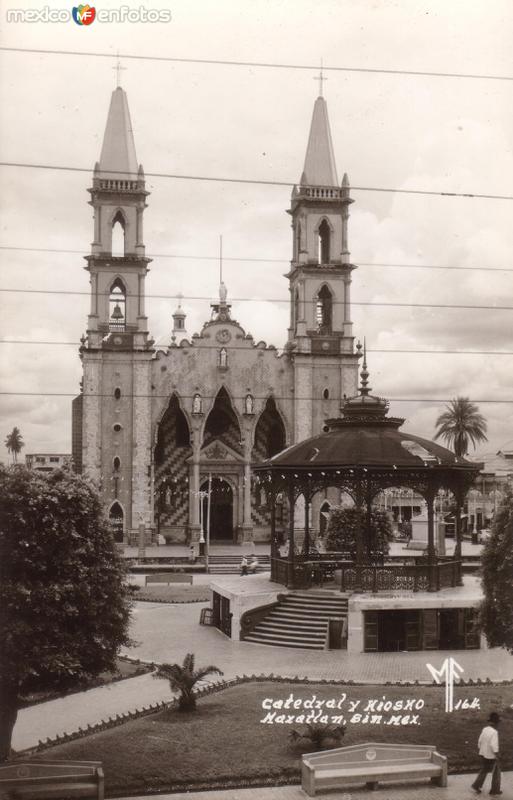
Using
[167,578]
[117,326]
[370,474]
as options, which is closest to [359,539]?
[370,474]

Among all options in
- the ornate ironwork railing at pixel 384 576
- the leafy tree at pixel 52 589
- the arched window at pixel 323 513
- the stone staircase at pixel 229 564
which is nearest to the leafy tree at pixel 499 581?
the leafy tree at pixel 52 589

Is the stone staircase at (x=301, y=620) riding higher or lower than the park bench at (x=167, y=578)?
higher

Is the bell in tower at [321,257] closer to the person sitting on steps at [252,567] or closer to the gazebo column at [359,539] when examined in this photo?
the person sitting on steps at [252,567]

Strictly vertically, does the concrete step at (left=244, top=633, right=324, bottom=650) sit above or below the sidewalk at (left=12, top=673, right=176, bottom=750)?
above

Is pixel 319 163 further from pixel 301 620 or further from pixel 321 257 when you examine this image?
pixel 301 620

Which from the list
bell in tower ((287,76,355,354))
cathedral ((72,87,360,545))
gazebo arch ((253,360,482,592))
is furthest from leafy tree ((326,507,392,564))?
bell in tower ((287,76,355,354))

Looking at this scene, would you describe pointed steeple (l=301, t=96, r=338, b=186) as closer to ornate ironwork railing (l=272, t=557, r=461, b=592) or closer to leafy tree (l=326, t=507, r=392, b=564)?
leafy tree (l=326, t=507, r=392, b=564)
